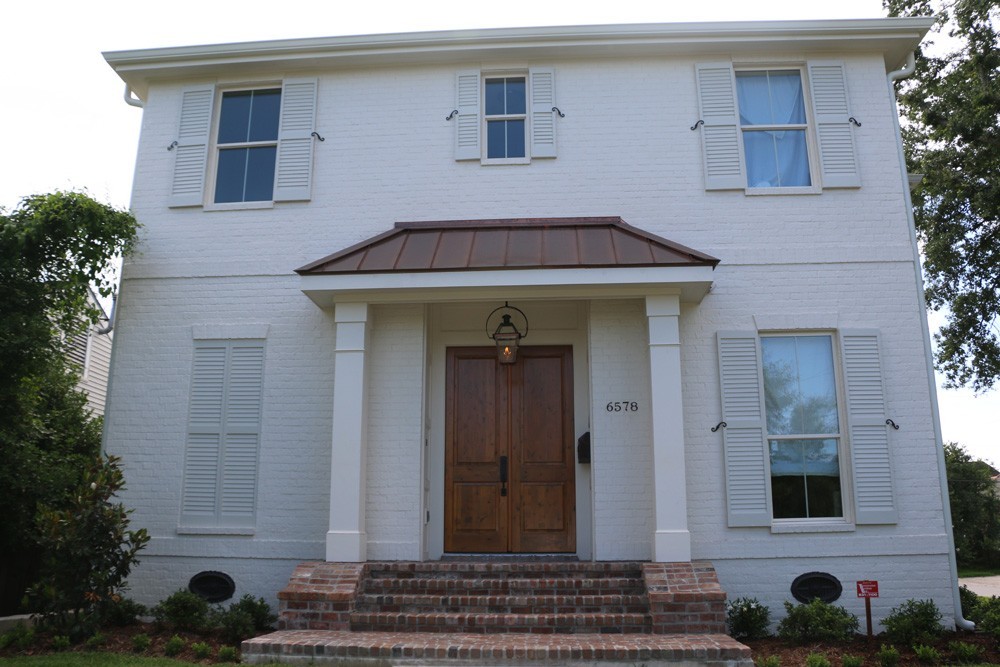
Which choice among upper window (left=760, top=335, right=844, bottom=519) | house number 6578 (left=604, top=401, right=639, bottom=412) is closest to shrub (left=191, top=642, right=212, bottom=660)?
house number 6578 (left=604, top=401, right=639, bottom=412)

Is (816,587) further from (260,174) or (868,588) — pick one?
(260,174)

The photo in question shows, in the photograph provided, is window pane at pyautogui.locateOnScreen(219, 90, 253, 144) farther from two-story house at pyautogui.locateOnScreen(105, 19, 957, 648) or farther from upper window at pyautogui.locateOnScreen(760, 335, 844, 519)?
upper window at pyautogui.locateOnScreen(760, 335, 844, 519)

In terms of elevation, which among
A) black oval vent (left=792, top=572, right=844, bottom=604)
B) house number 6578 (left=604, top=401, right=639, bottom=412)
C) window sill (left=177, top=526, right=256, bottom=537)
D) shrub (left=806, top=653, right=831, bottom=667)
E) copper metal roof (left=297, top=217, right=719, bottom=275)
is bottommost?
shrub (left=806, top=653, right=831, bottom=667)

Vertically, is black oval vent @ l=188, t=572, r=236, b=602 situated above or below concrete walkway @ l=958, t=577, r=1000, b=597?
above

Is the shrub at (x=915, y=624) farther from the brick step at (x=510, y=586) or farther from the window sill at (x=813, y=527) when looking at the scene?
the brick step at (x=510, y=586)

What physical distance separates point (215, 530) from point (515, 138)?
5.63 m

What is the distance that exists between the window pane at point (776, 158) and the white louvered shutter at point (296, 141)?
517 cm

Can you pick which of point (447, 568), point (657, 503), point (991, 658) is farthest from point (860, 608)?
point (447, 568)

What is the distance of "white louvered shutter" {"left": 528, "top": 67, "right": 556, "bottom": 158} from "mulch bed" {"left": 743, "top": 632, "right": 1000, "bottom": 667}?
5657 mm

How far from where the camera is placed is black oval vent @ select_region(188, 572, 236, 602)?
838 centimetres

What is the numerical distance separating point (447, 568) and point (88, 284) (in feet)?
17.0

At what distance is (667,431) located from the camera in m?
7.79

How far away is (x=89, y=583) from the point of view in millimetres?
7406

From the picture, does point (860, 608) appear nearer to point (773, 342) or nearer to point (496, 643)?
point (773, 342)
